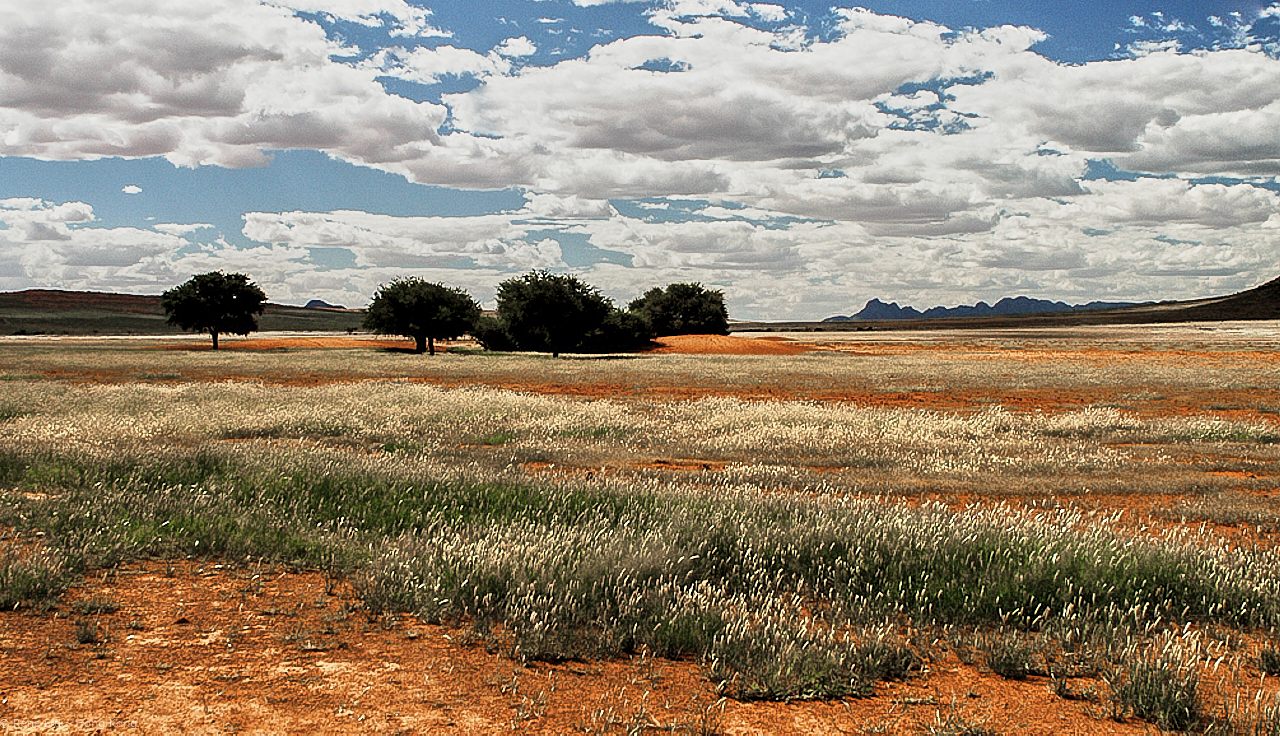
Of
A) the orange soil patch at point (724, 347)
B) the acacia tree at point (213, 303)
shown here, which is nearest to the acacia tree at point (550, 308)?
the orange soil patch at point (724, 347)

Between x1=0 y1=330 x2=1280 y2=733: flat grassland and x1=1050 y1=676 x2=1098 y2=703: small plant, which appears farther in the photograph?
x1=1050 y1=676 x2=1098 y2=703: small plant

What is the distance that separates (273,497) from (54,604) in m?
3.16

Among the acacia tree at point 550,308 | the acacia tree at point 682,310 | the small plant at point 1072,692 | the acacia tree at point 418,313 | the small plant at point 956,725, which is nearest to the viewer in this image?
the small plant at point 956,725

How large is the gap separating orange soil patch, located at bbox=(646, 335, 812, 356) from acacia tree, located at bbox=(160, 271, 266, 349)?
37.6 m

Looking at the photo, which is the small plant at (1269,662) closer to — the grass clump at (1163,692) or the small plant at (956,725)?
the grass clump at (1163,692)

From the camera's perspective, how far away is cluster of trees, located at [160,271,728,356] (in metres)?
63.0

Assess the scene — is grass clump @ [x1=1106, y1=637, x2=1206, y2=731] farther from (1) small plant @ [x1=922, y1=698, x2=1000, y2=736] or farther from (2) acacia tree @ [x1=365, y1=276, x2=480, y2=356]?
(2) acacia tree @ [x1=365, y1=276, x2=480, y2=356]

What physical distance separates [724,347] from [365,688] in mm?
72550

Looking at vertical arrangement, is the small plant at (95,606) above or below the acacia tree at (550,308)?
below

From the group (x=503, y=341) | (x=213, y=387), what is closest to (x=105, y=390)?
(x=213, y=387)

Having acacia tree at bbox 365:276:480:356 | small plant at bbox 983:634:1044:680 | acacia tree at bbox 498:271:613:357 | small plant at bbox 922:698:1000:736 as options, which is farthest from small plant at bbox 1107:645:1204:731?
acacia tree at bbox 365:276:480:356

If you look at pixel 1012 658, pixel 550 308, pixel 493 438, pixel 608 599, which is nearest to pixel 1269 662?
pixel 1012 658

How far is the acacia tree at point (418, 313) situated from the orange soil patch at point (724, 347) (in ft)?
60.5

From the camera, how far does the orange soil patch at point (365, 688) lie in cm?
409
